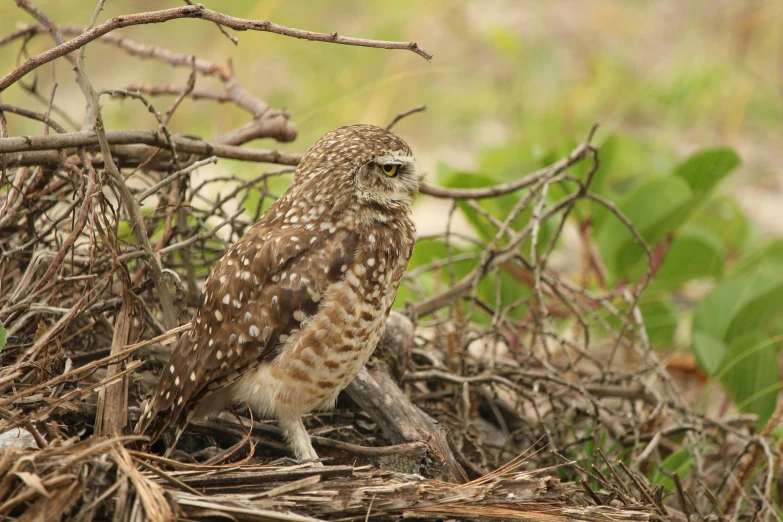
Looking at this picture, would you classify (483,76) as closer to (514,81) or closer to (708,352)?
(514,81)

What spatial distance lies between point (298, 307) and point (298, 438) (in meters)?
0.42

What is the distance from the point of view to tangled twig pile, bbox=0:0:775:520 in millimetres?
2055

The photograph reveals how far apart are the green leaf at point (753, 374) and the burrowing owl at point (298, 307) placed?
5.53 feet

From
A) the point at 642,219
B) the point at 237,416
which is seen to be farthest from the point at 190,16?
the point at 642,219

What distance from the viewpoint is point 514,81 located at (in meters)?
7.89

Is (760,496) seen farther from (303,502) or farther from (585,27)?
(585,27)

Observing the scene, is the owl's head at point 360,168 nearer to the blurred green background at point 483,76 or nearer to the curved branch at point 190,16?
the curved branch at point 190,16

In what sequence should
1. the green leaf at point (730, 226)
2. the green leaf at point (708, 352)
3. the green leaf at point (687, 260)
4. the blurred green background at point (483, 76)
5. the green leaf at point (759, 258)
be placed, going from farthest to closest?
the blurred green background at point (483, 76) → the green leaf at point (730, 226) → the green leaf at point (759, 258) → the green leaf at point (687, 260) → the green leaf at point (708, 352)

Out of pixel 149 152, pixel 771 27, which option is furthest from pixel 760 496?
pixel 771 27

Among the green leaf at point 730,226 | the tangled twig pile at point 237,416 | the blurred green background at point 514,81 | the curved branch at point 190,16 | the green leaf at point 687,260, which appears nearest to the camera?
the tangled twig pile at point 237,416

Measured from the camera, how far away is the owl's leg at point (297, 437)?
2.56 metres

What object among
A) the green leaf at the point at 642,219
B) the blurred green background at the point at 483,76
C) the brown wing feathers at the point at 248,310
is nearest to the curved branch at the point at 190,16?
the brown wing feathers at the point at 248,310

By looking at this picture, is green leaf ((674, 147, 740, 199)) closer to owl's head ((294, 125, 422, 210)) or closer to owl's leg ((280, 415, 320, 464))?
owl's head ((294, 125, 422, 210))

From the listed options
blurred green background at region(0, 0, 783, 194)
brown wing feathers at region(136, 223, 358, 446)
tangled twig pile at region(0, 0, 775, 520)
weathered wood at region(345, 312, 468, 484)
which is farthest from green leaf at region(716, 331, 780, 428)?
blurred green background at region(0, 0, 783, 194)
